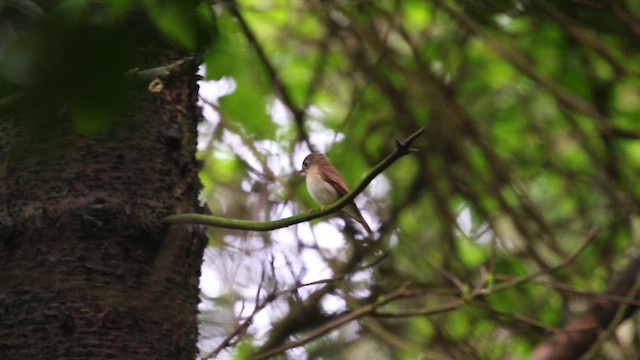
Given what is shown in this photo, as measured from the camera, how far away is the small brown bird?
10.5ft

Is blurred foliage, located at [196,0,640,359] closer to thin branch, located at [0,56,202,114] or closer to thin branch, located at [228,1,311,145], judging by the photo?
thin branch, located at [228,1,311,145]

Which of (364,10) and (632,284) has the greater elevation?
(364,10)

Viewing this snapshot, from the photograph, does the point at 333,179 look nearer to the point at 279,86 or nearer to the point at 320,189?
the point at 320,189

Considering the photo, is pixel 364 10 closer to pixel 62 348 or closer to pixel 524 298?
pixel 524 298

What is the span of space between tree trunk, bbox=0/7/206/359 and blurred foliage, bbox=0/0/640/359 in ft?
3.32

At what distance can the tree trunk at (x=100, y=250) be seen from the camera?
1.61 m

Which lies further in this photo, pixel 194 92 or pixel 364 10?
pixel 364 10

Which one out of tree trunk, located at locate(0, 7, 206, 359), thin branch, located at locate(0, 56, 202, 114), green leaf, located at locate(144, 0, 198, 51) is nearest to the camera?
thin branch, located at locate(0, 56, 202, 114)

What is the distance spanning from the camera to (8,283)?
130 cm

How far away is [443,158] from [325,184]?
1.25 m

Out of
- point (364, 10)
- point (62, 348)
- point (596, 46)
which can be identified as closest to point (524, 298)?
point (596, 46)

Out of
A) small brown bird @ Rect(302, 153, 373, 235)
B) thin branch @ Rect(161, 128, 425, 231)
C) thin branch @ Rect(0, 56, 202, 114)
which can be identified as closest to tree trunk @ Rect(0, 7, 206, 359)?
thin branch @ Rect(161, 128, 425, 231)

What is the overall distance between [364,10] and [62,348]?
2783 millimetres

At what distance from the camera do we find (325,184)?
3.22 m
